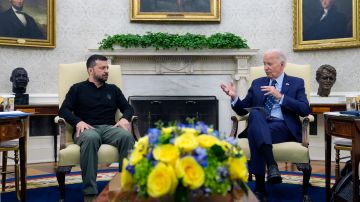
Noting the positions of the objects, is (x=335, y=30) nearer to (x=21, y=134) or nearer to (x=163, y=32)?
(x=163, y=32)

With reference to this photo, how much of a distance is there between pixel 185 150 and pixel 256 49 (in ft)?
17.0

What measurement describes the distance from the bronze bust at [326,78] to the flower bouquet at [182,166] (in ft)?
15.4

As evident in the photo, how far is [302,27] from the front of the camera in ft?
22.0

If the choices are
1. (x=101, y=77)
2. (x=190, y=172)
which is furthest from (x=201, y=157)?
(x=101, y=77)

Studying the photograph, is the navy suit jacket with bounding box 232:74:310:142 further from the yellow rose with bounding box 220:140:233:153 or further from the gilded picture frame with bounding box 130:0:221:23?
the gilded picture frame with bounding box 130:0:221:23

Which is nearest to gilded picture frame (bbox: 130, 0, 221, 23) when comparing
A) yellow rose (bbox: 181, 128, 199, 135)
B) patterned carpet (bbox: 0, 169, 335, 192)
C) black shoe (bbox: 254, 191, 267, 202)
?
patterned carpet (bbox: 0, 169, 335, 192)

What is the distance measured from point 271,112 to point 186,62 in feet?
9.63

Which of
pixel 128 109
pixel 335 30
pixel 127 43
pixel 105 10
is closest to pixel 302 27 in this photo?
pixel 335 30

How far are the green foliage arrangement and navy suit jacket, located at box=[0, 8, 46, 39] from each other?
1.01 meters

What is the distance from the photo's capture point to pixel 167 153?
1688 millimetres

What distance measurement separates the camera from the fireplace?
668 cm

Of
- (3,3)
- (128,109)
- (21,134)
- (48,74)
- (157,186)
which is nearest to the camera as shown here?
(157,186)

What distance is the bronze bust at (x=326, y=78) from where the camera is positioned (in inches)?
241

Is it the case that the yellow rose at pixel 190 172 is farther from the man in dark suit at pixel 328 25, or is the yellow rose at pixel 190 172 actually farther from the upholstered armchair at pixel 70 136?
the man in dark suit at pixel 328 25
